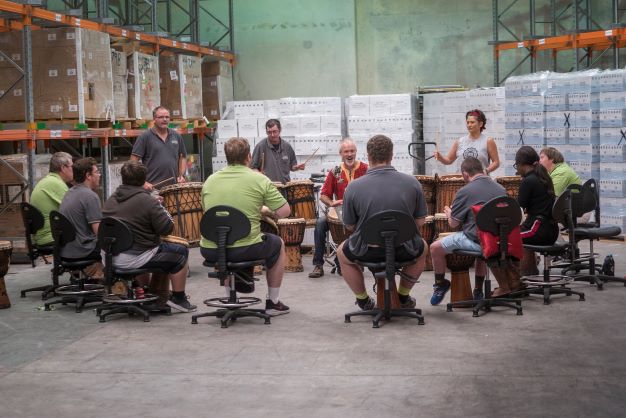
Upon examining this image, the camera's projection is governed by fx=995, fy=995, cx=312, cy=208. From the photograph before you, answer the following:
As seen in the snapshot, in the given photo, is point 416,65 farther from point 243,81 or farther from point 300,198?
point 300,198

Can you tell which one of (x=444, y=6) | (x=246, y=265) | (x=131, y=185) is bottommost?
(x=246, y=265)

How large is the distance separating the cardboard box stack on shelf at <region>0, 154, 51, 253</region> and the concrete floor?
Answer: 10.5ft

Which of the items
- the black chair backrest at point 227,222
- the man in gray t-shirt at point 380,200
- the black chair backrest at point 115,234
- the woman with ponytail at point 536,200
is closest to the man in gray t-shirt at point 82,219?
the black chair backrest at point 115,234

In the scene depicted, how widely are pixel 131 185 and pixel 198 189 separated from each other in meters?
2.96

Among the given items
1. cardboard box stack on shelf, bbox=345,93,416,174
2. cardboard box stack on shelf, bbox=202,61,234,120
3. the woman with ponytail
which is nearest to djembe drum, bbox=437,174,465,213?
the woman with ponytail

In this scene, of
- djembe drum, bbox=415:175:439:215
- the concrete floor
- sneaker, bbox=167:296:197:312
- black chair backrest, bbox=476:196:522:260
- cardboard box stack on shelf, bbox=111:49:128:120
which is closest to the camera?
the concrete floor

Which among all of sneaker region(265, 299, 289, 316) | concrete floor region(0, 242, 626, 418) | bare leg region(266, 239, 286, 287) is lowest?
concrete floor region(0, 242, 626, 418)

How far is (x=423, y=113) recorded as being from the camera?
17.6 meters

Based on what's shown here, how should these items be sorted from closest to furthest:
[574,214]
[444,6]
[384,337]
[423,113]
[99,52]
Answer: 1. [384,337]
2. [574,214]
3. [99,52]
4. [423,113]
5. [444,6]

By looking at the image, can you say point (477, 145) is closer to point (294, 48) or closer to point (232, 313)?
point (232, 313)

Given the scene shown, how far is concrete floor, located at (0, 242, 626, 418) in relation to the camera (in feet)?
19.2

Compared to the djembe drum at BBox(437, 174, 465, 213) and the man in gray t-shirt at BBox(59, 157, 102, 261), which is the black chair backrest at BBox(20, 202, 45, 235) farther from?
the djembe drum at BBox(437, 174, 465, 213)

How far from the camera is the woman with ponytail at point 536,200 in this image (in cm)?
889

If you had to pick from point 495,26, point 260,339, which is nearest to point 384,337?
point 260,339
